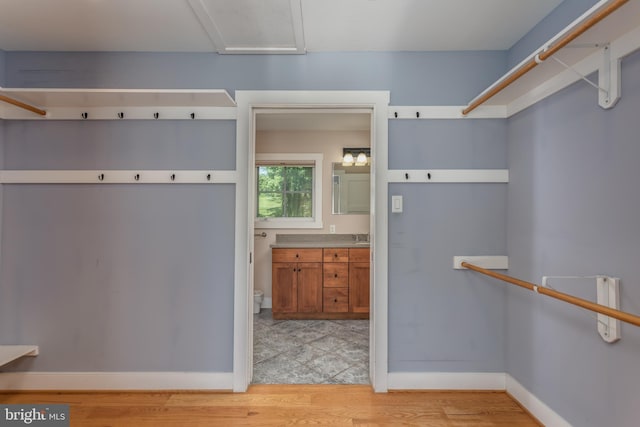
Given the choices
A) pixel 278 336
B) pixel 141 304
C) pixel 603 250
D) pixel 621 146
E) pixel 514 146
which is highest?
pixel 514 146

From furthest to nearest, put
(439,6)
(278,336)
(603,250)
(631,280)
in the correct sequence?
(278,336)
(439,6)
(603,250)
(631,280)

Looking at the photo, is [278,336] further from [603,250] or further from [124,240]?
[603,250]

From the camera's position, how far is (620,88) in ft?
4.32

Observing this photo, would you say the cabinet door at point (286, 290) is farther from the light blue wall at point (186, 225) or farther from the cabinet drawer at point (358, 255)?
the light blue wall at point (186, 225)

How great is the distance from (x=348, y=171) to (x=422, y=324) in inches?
97.5

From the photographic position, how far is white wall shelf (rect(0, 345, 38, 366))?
190cm

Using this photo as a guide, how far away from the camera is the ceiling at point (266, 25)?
169cm

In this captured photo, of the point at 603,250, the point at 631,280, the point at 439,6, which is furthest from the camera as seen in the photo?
the point at 439,6

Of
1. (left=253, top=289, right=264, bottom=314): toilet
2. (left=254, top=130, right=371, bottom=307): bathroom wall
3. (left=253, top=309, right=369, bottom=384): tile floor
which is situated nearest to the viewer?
(left=253, top=309, right=369, bottom=384): tile floor

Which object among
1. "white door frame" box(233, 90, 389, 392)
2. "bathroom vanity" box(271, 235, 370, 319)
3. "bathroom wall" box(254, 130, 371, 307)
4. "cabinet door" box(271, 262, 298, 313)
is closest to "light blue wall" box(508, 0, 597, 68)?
"white door frame" box(233, 90, 389, 392)

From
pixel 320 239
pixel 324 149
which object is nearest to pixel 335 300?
pixel 320 239

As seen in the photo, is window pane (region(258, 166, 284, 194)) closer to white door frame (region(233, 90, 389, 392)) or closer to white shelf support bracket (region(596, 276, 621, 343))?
white door frame (region(233, 90, 389, 392))

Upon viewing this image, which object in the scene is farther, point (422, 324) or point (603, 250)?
point (422, 324)

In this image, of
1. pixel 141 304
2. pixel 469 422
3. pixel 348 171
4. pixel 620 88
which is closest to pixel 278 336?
pixel 141 304
